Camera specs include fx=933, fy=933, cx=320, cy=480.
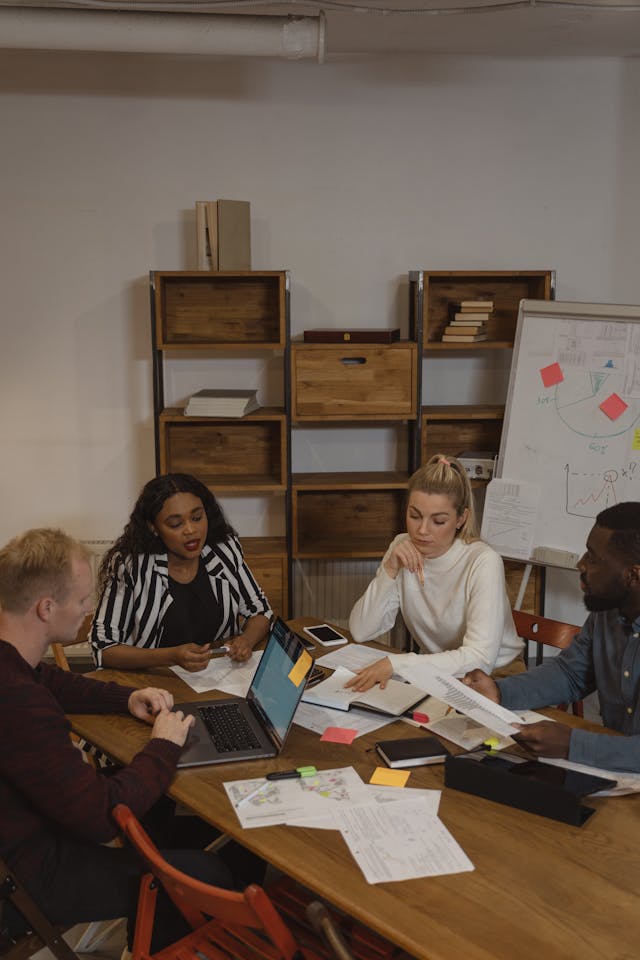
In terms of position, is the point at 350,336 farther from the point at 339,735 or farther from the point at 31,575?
the point at 31,575

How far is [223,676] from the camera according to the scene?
2.64 metres

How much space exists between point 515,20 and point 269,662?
2.86m

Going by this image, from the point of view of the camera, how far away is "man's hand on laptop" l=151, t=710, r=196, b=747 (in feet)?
7.12

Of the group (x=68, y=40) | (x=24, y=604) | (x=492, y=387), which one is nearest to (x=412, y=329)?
(x=492, y=387)

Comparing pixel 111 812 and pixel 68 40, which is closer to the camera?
pixel 111 812

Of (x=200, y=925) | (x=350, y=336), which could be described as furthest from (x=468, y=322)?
(x=200, y=925)

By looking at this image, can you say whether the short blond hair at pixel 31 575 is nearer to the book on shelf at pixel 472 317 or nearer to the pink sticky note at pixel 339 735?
the pink sticky note at pixel 339 735

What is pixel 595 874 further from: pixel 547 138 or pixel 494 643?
pixel 547 138

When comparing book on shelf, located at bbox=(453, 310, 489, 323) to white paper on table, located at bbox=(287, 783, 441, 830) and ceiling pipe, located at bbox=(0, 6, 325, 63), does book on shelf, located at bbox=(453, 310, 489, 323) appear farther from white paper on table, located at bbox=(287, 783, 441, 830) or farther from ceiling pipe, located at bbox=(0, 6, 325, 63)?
white paper on table, located at bbox=(287, 783, 441, 830)

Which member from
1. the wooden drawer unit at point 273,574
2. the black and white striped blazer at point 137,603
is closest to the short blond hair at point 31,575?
the black and white striped blazer at point 137,603

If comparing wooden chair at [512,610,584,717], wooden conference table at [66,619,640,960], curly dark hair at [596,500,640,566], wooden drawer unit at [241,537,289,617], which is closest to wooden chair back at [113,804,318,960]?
wooden conference table at [66,619,640,960]

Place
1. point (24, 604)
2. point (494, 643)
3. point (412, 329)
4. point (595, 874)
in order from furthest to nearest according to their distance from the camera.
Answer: point (412, 329) < point (494, 643) < point (24, 604) < point (595, 874)

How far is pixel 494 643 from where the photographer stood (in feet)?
8.84

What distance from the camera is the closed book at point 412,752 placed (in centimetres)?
212
